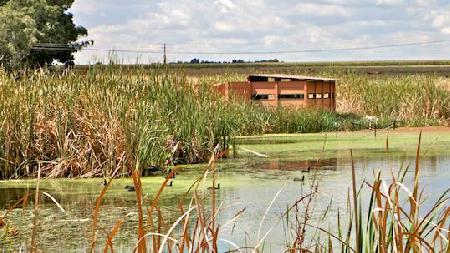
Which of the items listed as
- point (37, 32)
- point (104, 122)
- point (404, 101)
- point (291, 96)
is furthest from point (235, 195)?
point (37, 32)

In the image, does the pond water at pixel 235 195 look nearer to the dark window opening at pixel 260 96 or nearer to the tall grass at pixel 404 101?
the tall grass at pixel 404 101

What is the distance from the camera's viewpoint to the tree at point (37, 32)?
118ft

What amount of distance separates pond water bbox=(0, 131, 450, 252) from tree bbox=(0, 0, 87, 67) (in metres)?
21.6

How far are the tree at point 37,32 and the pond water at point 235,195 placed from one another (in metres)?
21.6

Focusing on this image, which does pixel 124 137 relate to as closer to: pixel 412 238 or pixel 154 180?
pixel 154 180

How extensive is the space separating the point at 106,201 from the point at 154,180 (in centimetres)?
162

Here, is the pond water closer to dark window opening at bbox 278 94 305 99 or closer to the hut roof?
dark window opening at bbox 278 94 305 99

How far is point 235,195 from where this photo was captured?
9945 millimetres

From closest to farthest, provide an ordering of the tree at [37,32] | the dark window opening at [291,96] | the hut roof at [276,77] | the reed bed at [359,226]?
the reed bed at [359,226], the dark window opening at [291,96], the hut roof at [276,77], the tree at [37,32]

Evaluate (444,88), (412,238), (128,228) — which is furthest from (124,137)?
(444,88)

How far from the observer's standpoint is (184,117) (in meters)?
13.5

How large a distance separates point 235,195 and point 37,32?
29903mm

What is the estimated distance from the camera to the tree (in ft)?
118

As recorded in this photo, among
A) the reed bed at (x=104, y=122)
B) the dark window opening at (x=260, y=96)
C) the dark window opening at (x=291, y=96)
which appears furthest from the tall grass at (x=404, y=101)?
the reed bed at (x=104, y=122)
